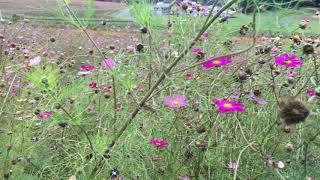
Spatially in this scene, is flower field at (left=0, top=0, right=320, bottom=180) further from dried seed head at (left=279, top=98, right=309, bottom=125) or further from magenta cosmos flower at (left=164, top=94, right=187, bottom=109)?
dried seed head at (left=279, top=98, right=309, bottom=125)

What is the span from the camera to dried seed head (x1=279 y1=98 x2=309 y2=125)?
3.16ft

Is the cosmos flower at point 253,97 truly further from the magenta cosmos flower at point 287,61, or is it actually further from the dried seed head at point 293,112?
the dried seed head at point 293,112

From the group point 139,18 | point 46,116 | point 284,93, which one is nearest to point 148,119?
point 46,116

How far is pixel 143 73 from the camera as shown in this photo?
211cm

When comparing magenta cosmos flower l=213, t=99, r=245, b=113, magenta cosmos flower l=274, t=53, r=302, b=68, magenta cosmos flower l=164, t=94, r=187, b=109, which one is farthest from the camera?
magenta cosmos flower l=274, t=53, r=302, b=68

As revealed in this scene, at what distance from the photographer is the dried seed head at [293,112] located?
0.96m

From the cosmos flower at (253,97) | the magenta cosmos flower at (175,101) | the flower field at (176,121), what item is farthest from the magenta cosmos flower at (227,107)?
the cosmos flower at (253,97)

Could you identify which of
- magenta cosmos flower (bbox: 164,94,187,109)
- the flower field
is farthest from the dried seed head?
magenta cosmos flower (bbox: 164,94,187,109)

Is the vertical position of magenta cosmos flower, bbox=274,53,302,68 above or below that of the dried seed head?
below

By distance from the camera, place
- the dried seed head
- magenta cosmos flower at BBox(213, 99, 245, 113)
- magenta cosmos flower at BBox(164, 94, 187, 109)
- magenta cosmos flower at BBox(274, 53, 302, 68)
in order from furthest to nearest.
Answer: magenta cosmos flower at BBox(274, 53, 302, 68)
magenta cosmos flower at BBox(164, 94, 187, 109)
magenta cosmos flower at BBox(213, 99, 245, 113)
the dried seed head

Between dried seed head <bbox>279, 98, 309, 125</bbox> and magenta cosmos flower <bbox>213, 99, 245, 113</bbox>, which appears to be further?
magenta cosmos flower <bbox>213, 99, 245, 113</bbox>

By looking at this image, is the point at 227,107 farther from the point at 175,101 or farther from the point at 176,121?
the point at 176,121

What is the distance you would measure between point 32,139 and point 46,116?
0.54 ft

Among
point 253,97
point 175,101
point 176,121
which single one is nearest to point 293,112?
point 175,101
